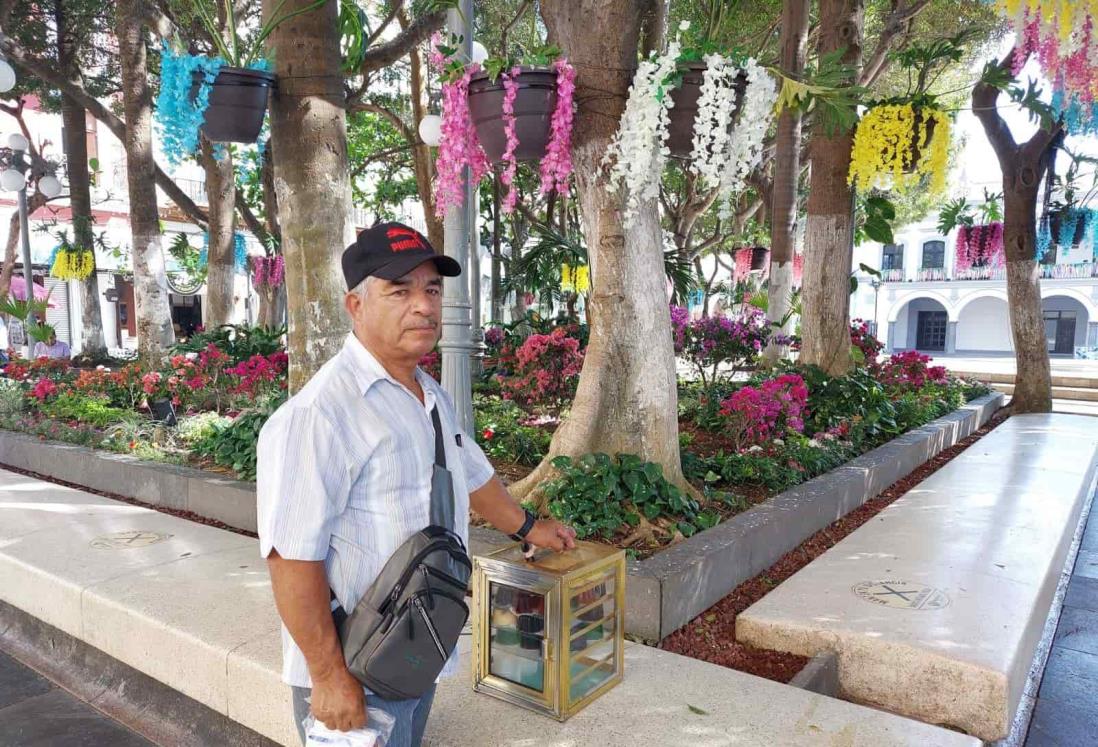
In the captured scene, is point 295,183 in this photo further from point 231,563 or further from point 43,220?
point 43,220

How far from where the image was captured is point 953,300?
37.7 metres

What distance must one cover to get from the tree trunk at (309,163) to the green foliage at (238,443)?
110cm

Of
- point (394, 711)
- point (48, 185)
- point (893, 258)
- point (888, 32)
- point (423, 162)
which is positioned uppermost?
point (888, 32)

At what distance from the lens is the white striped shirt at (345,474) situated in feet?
4.99

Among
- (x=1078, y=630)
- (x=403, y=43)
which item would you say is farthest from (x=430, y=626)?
(x=403, y=43)

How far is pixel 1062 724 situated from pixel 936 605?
64cm

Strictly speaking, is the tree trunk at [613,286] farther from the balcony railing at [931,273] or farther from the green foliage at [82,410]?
the balcony railing at [931,273]

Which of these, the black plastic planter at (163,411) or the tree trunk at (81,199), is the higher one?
the tree trunk at (81,199)

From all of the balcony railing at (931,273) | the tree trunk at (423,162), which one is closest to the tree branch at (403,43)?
the tree trunk at (423,162)

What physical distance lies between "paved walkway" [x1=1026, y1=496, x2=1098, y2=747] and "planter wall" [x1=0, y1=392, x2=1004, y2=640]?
143 centimetres

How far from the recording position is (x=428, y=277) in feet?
5.74

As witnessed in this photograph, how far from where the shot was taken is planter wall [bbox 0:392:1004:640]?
339 cm

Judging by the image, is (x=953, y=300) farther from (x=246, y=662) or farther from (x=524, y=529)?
(x=246, y=662)

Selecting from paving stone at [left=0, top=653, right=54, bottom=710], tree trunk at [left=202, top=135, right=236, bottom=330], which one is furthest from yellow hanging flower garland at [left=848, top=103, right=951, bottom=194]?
tree trunk at [left=202, top=135, right=236, bottom=330]
